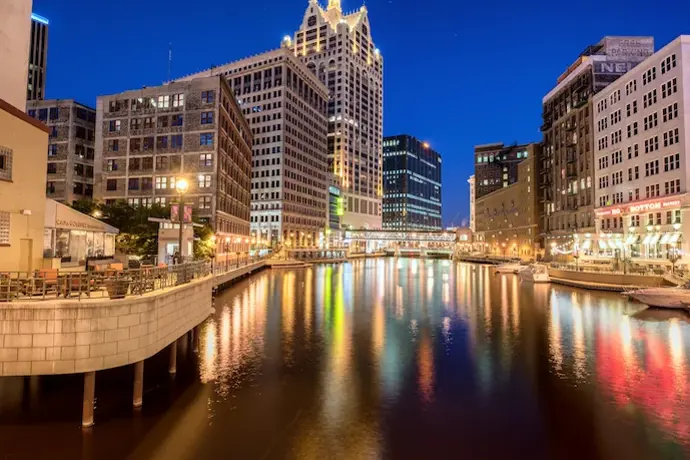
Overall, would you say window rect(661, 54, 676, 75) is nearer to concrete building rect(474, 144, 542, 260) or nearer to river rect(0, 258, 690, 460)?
river rect(0, 258, 690, 460)

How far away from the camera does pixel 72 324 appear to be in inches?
556

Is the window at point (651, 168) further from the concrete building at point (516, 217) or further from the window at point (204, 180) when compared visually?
the window at point (204, 180)

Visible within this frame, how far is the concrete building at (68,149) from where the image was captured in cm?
8375

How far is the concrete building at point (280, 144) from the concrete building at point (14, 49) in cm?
12061

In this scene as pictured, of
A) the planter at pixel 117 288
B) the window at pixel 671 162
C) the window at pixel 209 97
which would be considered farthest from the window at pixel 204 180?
the window at pixel 671 162

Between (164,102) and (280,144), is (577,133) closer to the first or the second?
(164,102)

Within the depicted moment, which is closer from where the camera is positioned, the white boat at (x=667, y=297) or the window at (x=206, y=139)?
the white boat at (x=667, y=297)

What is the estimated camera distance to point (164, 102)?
3150 inches

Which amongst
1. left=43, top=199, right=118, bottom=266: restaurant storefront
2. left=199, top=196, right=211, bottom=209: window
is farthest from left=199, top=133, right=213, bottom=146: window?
left=43, top=199, right=118, bottom=266: restaurant storefront

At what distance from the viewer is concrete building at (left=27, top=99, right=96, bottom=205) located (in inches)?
3297

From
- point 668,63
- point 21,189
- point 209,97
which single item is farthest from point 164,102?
point 668,63

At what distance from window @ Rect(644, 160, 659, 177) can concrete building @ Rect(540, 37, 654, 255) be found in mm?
18597

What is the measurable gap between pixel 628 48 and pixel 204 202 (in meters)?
86.1

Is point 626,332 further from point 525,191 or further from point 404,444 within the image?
point 525,191
